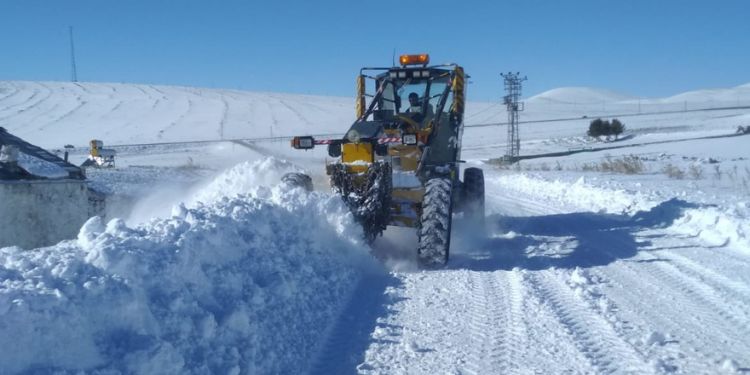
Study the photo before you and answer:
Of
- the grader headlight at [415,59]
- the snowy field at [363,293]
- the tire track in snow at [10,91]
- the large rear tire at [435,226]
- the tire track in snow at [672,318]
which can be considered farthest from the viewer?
the tire track in snow at [10,91]

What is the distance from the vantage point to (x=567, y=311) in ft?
18.2

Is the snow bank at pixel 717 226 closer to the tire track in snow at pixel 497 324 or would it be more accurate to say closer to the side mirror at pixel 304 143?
the tire track in snow at pixel 497 324

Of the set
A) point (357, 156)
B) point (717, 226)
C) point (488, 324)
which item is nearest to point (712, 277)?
point (717, 226)

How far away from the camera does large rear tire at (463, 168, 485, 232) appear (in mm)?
10398

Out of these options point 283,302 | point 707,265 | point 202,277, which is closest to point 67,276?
point 202,277

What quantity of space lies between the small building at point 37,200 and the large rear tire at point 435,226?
517 centimetres

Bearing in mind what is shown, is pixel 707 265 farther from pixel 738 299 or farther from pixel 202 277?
pixel 202 277

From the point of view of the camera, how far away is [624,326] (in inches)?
200

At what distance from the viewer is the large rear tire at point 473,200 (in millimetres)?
10398

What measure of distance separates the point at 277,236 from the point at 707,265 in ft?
15.6

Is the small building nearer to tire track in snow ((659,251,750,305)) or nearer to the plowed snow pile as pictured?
the plowed snow pile

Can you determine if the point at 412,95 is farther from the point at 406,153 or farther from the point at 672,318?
the point at 672,318

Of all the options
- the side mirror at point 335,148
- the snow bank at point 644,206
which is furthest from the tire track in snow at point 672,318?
the side mirror at point 335,148

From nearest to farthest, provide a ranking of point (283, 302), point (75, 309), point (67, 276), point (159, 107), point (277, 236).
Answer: point (75, 309)
point (67, 276)
point (283, 302)
point (277, 236)
point (159, 107)
